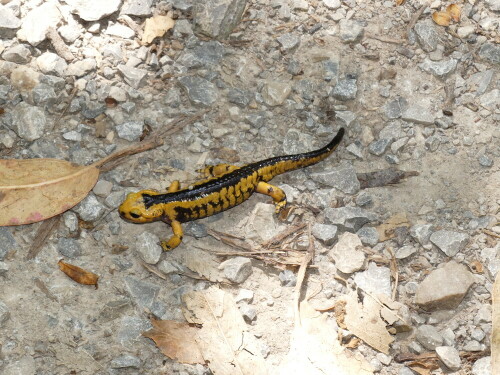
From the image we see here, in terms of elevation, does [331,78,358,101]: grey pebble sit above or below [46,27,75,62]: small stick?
above

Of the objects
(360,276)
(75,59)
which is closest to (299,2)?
(75,59)

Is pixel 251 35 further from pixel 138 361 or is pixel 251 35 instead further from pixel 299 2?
pixel 138 361

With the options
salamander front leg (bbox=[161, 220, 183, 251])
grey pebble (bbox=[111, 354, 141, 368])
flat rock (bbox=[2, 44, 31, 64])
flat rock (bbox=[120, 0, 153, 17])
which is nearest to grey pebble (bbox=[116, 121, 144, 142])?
salamander front leg (bbox=[161, 220, 183, 251])

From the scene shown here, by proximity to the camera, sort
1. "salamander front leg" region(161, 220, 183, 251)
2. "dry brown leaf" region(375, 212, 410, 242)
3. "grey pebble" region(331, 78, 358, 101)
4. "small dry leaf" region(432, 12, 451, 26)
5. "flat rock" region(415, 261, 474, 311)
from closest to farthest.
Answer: "flat rock" region(415, 261, 474, 311), "salamander front leg" region(161, 220, 183, 251), "dry brown leaf" region(375, 212, 410, 242), "grey pebble" region(331, 78, 358, 101), "small dry leaf" region(432, 12, 451, 26)

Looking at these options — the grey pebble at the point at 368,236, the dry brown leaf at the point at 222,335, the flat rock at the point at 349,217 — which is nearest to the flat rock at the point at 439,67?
the flat rock at the point at 349,217

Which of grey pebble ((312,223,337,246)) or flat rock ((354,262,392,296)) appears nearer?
flat rock ((354,262,392,296))

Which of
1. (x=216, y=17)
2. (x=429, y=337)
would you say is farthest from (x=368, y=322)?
(x=216, y=17)

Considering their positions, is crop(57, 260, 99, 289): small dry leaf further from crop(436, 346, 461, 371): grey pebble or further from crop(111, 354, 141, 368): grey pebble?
crop(436, 346, 461, 371): grey pebble
